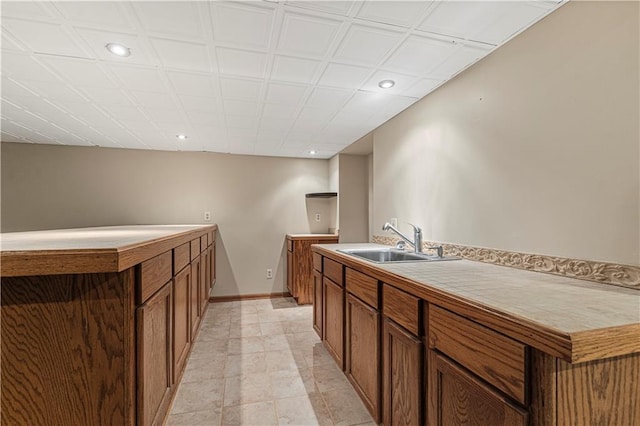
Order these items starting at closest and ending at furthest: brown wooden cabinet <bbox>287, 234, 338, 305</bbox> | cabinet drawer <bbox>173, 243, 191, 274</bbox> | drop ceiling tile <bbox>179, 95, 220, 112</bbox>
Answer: cabinet drawer <bbox>173, 243, 191, 274</bbox> → drop ceiling tile <bbox>179, 95, 220, 112</bbox> → brown wooden cabinet <bbox>287, 234, 338, 305</bbox>

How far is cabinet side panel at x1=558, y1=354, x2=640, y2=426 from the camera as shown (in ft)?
2.34

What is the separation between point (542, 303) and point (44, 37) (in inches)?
98.1

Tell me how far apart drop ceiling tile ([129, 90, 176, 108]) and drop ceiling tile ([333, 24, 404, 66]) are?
4.54 ft

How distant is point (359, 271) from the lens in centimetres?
178

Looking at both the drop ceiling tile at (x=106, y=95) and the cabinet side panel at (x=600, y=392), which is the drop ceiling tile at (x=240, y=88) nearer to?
the drop ceiling tile at (x=106, y=95)

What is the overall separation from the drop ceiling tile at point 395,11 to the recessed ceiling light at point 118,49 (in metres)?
1.27

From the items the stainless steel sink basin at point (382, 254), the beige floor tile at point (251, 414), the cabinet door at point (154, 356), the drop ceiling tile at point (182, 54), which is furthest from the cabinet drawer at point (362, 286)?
the drop ceiling tile at point (182, 54)

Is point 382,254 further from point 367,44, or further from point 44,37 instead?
point 44,37

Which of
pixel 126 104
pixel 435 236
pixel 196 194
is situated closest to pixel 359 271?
pixel 435 236

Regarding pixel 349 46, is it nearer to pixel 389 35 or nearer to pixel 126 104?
pixel 389 35

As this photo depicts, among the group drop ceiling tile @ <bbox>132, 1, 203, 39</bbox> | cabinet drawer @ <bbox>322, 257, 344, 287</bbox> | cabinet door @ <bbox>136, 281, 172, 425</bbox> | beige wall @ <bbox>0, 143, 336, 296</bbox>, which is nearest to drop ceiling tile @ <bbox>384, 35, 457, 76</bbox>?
drop ceiling tile @ <bbox>132, 1, 203, 39</bbox>

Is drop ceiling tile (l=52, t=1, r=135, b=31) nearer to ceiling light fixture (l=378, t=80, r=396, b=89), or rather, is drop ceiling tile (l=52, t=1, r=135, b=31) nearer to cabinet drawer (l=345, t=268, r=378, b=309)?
ceiling light fixture (l=378, t=80, r=396, b=89)

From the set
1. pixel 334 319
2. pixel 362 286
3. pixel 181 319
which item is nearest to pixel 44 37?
pixel 181 319

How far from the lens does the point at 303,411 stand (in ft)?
5.89
